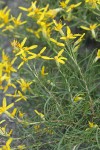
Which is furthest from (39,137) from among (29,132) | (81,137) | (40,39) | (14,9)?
(14,9)

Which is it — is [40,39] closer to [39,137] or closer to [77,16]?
[77,16]

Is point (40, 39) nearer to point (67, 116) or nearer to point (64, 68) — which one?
point (64, 68)

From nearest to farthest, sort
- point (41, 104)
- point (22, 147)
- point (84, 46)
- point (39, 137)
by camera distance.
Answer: point (22, 147) → point (39, 137) → point (41, 104) → point (84, 46)

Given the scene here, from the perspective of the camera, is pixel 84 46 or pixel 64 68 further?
pixel 84 46

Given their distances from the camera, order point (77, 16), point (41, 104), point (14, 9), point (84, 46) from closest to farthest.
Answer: point (41, 104) < point (77, 16) < point (84, 46) < point (14, 9)

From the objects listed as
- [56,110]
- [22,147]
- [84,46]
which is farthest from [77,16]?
[22,147]

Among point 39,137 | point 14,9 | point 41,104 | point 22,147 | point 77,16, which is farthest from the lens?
point 14,9

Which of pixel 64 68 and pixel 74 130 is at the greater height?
pixel 64 68

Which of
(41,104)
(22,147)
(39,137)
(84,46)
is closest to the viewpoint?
(22,147)

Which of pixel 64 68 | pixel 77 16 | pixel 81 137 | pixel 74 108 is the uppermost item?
pixel 77 16
